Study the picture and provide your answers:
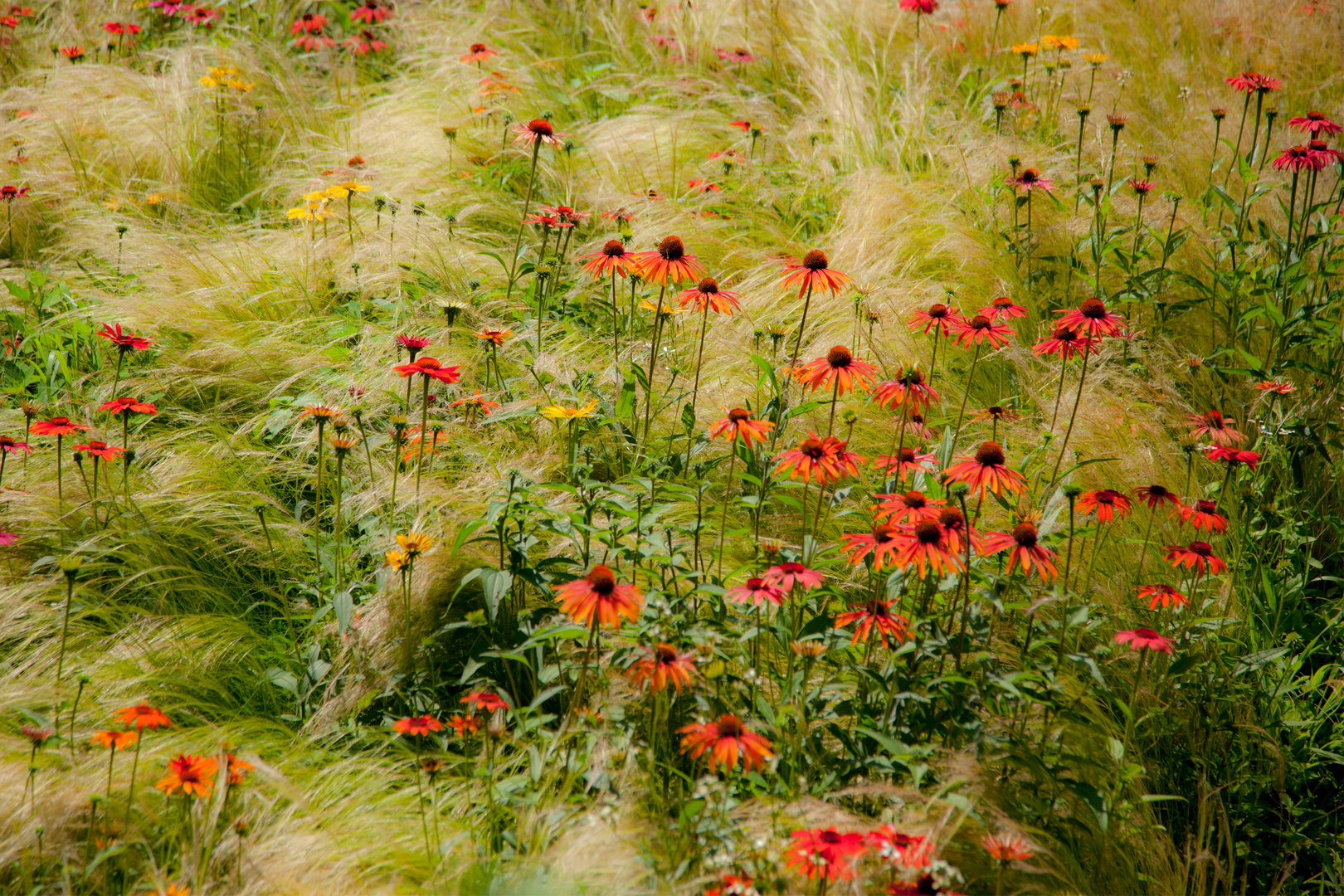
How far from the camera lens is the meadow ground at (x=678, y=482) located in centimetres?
150

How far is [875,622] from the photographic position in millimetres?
1541

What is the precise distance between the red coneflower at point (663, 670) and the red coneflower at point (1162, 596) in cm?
90

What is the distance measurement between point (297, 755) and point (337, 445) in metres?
0.58

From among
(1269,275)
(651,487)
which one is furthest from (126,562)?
(1269,275)

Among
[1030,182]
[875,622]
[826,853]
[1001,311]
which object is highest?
[1030,182]

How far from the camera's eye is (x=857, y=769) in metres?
1.53

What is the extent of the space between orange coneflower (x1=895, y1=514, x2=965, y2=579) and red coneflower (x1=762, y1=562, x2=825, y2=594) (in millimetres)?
138

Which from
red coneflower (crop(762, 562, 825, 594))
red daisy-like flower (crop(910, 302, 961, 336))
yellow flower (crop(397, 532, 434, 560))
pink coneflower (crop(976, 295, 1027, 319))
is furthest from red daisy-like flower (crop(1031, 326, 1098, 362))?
yellow flower (crop(397, 532, 434, 560))

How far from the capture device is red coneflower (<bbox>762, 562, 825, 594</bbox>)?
4.97 feet

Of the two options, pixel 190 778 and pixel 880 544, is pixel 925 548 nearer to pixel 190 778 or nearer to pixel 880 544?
pixel 880 544

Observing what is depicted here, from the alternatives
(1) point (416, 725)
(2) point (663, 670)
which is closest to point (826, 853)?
(2) point (663, 670)

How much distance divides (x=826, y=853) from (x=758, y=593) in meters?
0.42

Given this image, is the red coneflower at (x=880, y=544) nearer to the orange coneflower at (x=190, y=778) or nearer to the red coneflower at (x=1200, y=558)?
the red coneflower at (x=1200, y=558)

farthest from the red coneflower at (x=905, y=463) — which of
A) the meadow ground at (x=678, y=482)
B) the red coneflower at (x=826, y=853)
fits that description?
the red coneflower at (x=826, y=853)
